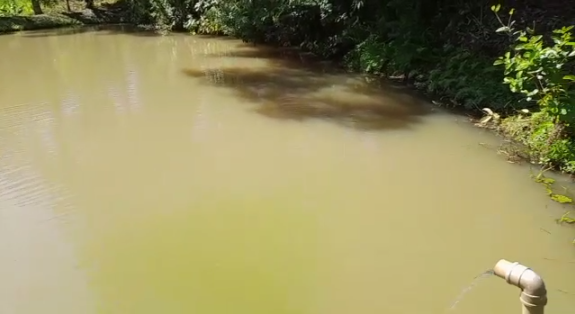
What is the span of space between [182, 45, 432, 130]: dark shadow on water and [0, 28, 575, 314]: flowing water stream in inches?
1.9

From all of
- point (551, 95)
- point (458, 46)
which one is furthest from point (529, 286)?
point (458, 46)

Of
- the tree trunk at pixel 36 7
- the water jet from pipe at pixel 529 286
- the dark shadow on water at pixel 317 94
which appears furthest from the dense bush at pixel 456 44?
the tree trunk at pixel 36 7

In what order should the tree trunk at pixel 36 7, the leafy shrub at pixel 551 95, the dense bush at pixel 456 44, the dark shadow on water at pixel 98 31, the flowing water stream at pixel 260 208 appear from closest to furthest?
the flowing water stream at pixel 260 208 < the leafy shrub at pixel 551 95 < the dense bush at pixel 456 44 < the dark shadow on water at pixel 98 31 < the tree trunk at pixel 36 7

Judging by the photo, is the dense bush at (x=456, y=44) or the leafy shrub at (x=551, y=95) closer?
the leafy shrub at (x=551, y=95)

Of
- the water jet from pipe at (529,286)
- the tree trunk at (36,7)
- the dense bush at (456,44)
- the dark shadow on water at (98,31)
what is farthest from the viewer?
the tree trunk at (36,7)

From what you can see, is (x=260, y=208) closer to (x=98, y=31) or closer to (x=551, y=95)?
(x=551, y=95)

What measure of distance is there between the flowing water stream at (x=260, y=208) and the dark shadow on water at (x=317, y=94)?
0.05 metres

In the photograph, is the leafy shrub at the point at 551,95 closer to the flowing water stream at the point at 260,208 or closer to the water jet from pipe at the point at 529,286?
the flowing water stream at the point at 260,208

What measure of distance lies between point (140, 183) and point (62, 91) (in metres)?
3.93

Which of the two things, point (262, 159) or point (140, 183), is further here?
point (262, 159)

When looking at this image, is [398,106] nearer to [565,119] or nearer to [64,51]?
[565,119]

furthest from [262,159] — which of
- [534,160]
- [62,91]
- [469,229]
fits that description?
[62,91]

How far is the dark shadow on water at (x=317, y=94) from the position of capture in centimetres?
644

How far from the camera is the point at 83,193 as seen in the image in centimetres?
453
